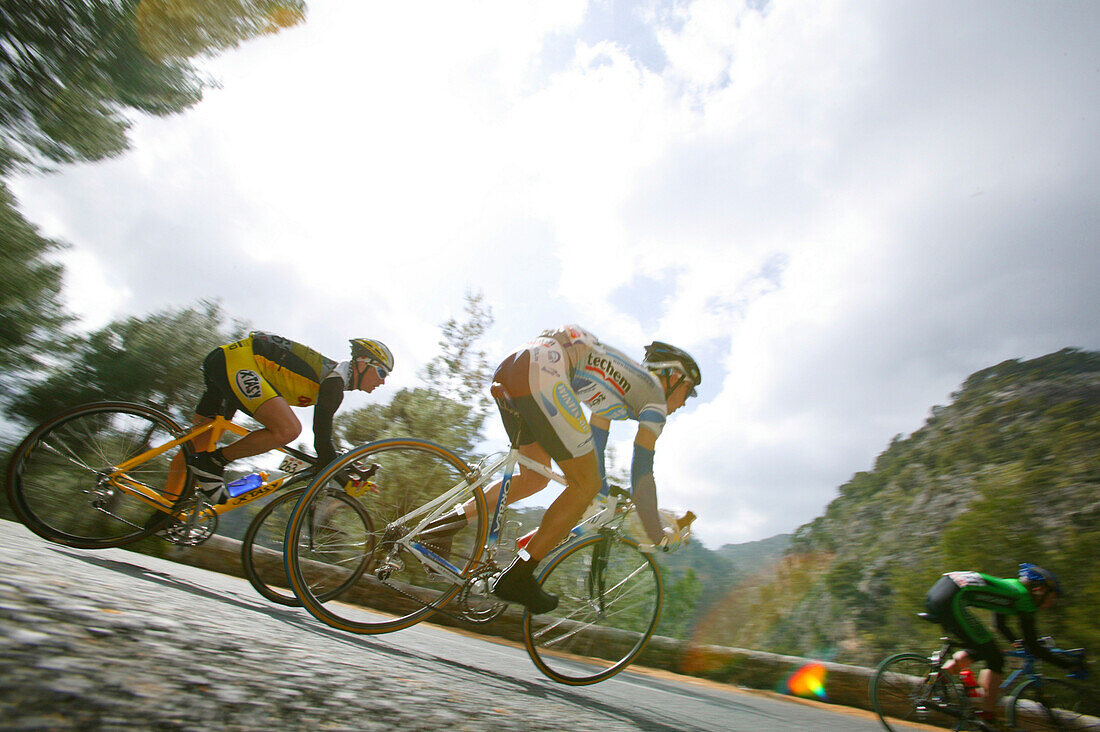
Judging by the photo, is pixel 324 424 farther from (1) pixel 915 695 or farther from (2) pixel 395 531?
(1) pixel 915 695

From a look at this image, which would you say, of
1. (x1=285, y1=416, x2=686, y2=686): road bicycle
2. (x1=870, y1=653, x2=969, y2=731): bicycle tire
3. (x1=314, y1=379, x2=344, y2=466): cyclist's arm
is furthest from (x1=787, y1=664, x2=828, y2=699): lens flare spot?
(x1=314, y1=379, x2=344, y2=466): cyclist's arm

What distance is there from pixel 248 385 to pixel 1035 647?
771cm

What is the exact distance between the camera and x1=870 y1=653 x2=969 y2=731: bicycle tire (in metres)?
5.21

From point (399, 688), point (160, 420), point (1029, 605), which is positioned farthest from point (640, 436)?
point (1029, 605)

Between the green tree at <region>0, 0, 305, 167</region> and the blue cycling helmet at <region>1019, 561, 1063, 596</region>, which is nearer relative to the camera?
the blue cycling helmet at <region>1019, 561, 1063, 596</region>

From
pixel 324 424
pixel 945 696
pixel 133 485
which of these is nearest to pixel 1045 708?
pixel 945 696

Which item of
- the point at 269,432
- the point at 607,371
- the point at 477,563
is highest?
the point at 607,371

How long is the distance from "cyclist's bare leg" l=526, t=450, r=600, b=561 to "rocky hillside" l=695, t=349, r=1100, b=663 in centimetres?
1165

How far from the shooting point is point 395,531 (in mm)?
2848

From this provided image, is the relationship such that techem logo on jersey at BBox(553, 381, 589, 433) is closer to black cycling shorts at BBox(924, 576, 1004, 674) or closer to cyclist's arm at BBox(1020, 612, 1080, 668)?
black cycling shorts at BBox(924, 576, 1004, 674)

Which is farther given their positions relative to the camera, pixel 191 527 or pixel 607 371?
pixel 191 527

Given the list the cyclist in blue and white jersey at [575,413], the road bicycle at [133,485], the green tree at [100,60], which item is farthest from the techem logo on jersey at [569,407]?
the green tree at [100,60]

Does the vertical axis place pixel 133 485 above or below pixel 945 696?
above

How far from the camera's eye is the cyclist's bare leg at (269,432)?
3.71m
